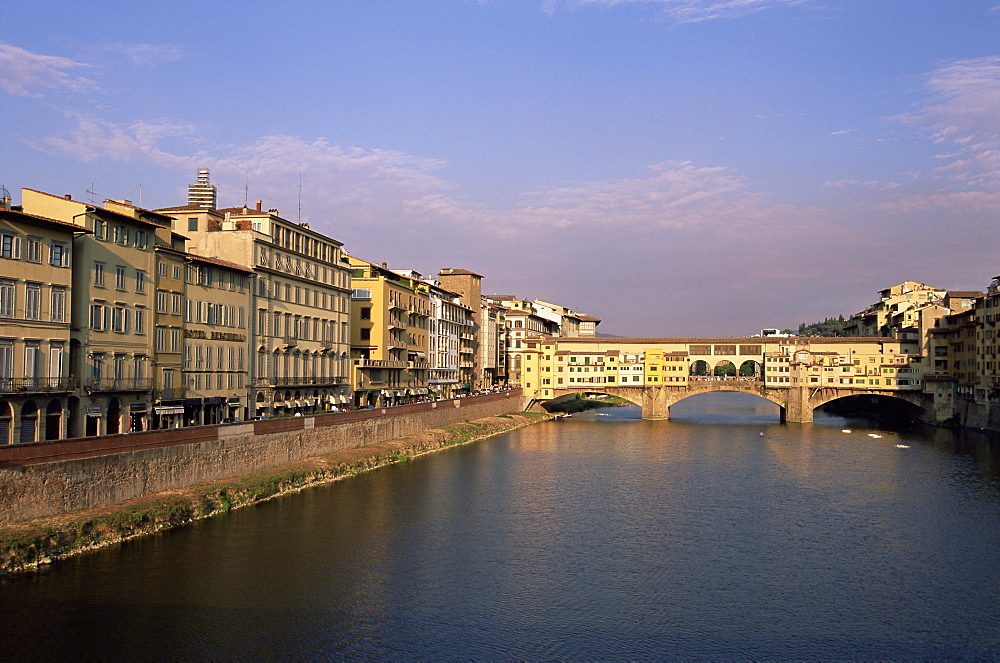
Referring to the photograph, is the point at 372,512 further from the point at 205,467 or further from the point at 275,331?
the point at 275,331

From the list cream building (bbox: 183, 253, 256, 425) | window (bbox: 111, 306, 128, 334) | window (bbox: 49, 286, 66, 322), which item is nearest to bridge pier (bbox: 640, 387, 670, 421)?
cream building (bbox: 183, 253, 256, 425)

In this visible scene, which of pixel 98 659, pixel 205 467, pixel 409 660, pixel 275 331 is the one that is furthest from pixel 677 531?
pixel 275 331

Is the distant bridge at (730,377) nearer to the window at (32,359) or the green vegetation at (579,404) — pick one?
the green vegetation at (579,404)

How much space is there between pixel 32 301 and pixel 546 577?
22797 mm

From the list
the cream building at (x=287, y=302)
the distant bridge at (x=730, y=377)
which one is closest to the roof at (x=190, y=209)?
the cream building at (x=287, y=302)

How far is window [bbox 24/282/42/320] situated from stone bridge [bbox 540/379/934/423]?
75.8 m

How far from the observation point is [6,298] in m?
31.2

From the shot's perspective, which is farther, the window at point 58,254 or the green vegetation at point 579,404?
the green vegetation at point 579,404

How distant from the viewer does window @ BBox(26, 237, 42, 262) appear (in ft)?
106

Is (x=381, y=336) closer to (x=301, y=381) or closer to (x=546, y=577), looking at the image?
(x=301, y=381)

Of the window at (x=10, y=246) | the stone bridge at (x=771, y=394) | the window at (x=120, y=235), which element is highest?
the window at (x=120, y=235)

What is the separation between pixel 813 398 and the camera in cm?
9594

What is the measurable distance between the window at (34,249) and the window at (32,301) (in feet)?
3.30

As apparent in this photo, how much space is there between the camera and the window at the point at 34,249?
32281 mm
